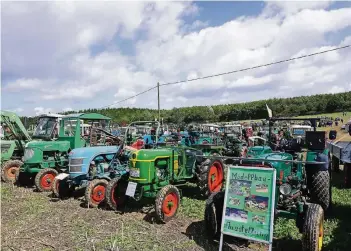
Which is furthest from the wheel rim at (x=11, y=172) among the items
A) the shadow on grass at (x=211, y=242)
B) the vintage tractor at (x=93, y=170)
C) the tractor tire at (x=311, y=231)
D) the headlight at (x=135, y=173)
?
the tractor tire at (x=311, y=231)

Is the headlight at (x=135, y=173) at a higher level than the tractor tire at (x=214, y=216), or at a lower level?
higher

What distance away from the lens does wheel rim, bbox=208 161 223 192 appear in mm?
7594

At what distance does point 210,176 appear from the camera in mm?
7586

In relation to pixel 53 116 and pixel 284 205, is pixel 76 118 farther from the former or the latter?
pixel 284 205

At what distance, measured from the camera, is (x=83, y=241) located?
5.04m

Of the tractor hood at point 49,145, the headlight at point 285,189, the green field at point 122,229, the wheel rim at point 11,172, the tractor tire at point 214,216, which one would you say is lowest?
the green field at point 122,229

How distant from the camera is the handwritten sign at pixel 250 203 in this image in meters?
4.07

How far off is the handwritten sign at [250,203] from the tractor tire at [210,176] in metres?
2.84

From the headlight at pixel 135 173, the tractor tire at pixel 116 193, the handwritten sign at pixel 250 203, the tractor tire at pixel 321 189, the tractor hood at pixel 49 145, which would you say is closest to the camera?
the handwritten sign at pixel 250 203

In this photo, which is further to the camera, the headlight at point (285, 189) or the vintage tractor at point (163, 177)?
Result: the vintage tractor at point (163, 177)

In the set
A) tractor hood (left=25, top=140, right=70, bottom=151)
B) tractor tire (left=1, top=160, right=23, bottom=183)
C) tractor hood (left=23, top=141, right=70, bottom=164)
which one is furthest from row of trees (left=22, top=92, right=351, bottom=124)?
tractor hood (left=23, top=141, right=70, bottom=164)

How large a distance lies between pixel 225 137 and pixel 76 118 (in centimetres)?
733

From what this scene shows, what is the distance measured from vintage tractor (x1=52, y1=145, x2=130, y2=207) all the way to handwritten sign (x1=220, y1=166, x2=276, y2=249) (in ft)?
11.6

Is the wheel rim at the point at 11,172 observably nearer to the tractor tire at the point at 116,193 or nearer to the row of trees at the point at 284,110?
the tractor tire at the point at 116,193
